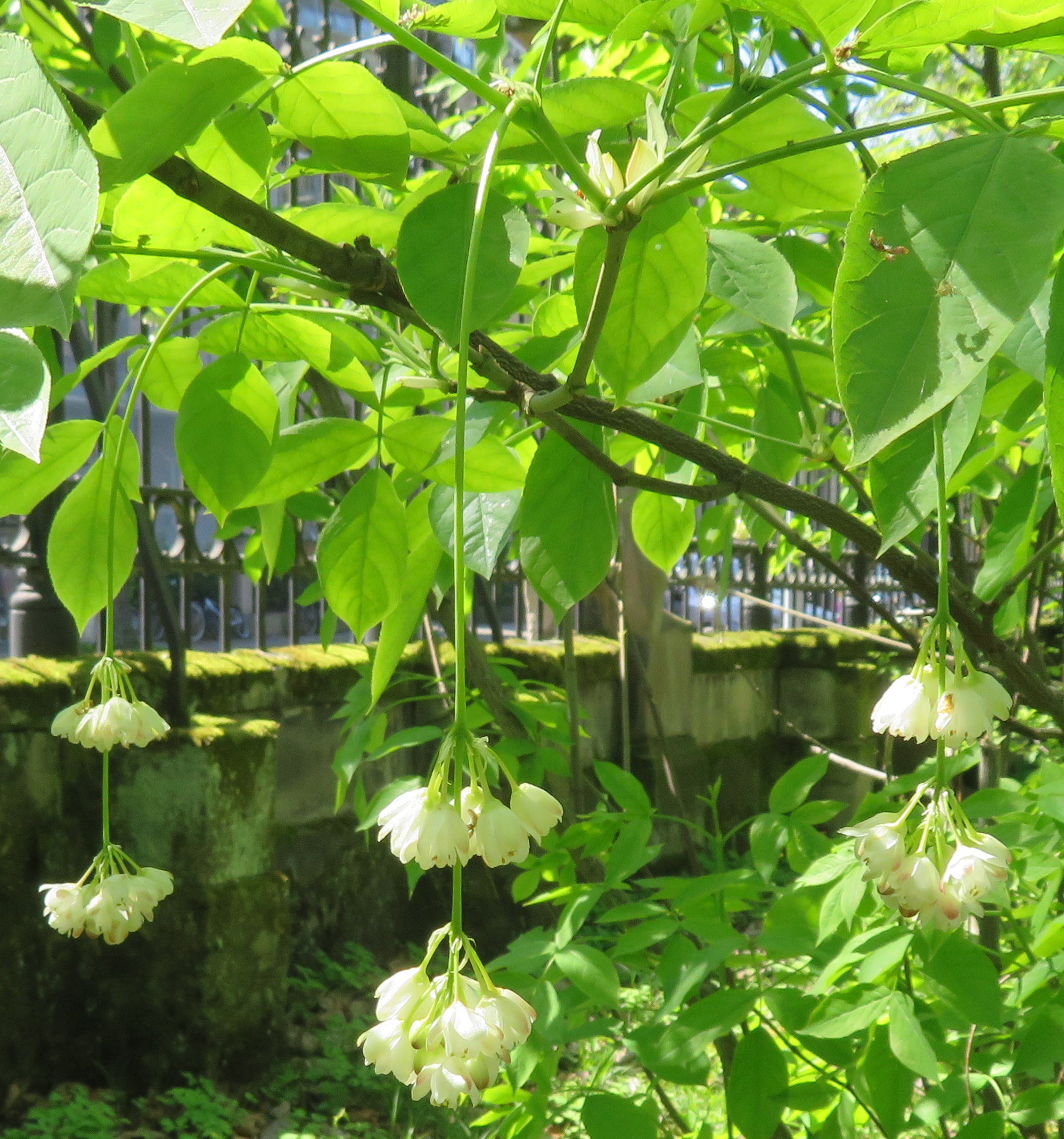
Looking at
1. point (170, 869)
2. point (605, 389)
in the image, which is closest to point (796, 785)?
point (605, 389)

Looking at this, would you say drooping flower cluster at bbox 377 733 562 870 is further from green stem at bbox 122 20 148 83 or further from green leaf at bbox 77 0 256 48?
green stem at bbox 122 20 148 83

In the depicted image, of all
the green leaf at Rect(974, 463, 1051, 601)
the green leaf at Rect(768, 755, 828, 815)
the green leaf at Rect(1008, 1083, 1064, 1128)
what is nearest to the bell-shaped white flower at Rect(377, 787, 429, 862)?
the green leaf at Rect(974, 463, 1051, 601)

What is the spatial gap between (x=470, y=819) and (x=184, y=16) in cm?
36

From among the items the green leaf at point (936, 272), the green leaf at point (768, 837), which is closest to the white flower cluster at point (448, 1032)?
the green leaf at point (936, 272)

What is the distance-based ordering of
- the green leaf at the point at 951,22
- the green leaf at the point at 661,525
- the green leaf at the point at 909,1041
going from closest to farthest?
the green leaf at the point at 951,22 → the green leaf at the point at 909,1041 → the green leaf at the point at 661,525

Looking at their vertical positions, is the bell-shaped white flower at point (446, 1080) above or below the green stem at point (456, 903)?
below

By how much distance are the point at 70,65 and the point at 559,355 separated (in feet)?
3.88

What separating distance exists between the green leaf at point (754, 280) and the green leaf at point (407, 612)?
28 cm

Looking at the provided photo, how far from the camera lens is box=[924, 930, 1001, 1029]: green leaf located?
95cm

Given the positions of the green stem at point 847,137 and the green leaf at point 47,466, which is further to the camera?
the green leaf at point 47,466

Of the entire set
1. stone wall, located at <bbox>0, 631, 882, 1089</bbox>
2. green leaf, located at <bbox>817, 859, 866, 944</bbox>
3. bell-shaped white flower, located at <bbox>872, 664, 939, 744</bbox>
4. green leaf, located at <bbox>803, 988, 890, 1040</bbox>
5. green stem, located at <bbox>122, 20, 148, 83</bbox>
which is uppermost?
green stem, located at <bbox>122, 20, 148, 83</bbox>

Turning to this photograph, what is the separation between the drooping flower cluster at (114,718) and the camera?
30.7 inches

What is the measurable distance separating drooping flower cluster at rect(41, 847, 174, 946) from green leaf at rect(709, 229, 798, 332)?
23.3 inches

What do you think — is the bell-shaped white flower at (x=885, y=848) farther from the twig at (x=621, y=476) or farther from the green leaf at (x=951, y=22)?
the green leaf at (x=951, y=22)
